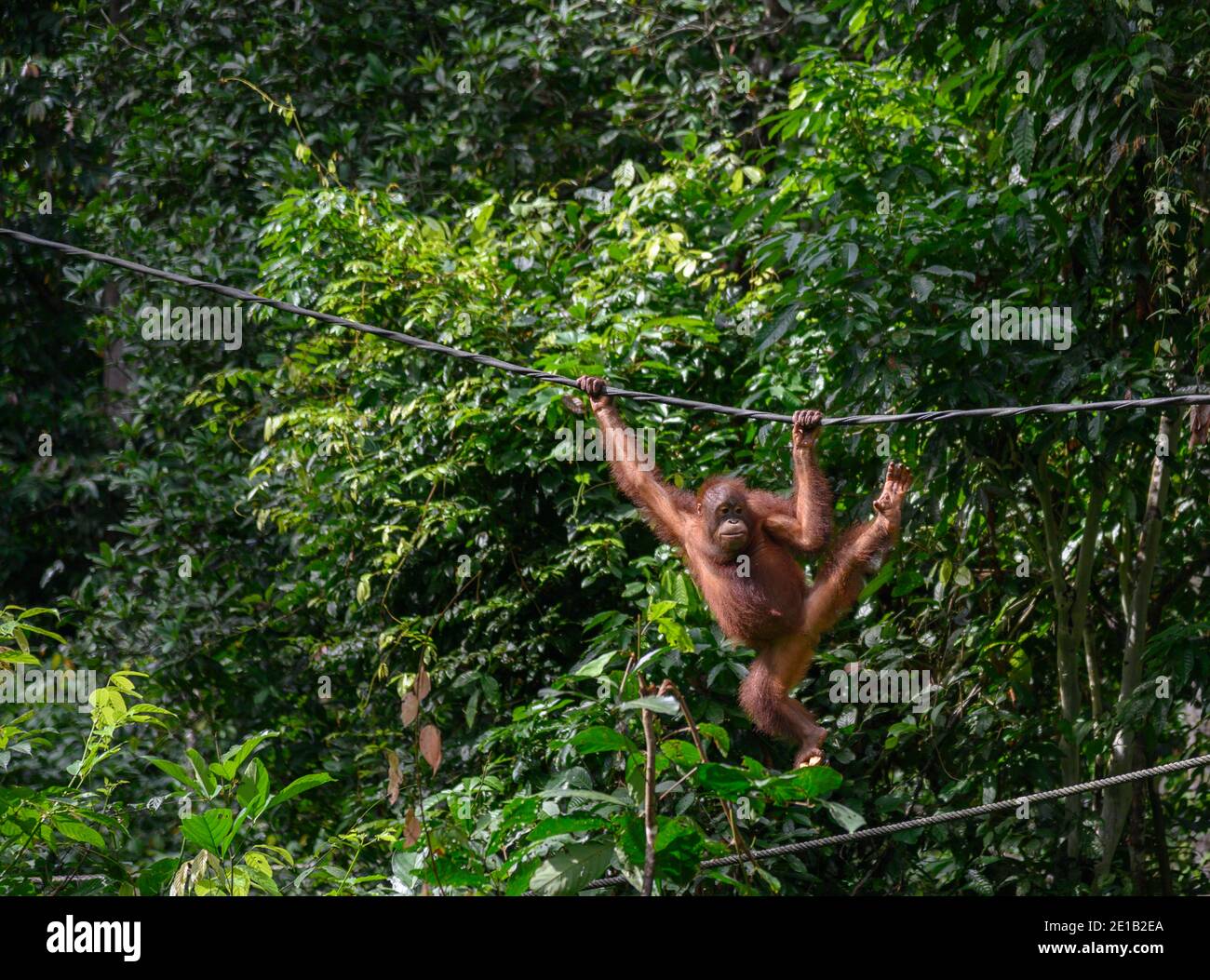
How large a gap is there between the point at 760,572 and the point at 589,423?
1187mm

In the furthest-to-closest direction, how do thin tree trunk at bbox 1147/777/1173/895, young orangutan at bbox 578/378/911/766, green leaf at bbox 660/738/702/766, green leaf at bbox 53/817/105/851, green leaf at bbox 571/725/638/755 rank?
1. thin tree trunk at bbox 1147/777/1173/895
2. young orangutan at bbox 578/378/911/766
3. green leaf at bbox 53/817/105/851
4. green leaf at bbox 660/738/702/766
5. green leaf at bbox 571/725/638/755

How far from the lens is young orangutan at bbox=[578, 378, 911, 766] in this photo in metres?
4.96

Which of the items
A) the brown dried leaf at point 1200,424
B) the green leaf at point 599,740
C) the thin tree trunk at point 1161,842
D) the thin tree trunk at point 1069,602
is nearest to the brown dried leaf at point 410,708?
the green leaf at point 599,740

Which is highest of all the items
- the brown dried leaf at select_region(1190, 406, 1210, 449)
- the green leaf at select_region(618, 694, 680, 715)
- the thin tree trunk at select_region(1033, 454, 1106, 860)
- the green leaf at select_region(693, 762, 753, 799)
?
the brown dried leaf at select_region(1190, 406, 1210, 449)

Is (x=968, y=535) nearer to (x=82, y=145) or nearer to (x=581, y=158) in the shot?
(x=581, y=158)

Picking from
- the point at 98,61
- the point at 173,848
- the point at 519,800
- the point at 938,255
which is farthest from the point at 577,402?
the point at 98,61

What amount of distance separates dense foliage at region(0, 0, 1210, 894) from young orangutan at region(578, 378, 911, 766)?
23cm

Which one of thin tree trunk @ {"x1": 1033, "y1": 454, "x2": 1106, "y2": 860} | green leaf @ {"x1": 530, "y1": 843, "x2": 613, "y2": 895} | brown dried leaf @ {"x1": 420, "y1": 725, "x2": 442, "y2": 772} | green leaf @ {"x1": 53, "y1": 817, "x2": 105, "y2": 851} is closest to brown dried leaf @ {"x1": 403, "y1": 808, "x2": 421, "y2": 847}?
brown dried leaf @ {"x1": 420, "y1": 725, "x2": 442, "y2": 772}

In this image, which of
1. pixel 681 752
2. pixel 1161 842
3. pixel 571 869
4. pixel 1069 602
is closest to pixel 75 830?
pixel 571 869

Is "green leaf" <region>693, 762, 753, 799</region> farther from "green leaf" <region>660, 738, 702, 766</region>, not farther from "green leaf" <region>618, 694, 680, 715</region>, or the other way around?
"green leaf" <region>618, 694, 680, 715</region>

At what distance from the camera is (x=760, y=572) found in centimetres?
509

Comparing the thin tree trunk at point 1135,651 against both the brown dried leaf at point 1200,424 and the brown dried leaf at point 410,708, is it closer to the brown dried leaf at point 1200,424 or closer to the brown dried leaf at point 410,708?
the brown dried leaf at point 1200,424

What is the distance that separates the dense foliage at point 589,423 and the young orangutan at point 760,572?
231 millimetres

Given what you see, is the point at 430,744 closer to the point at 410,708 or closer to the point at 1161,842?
the point at 410,708
